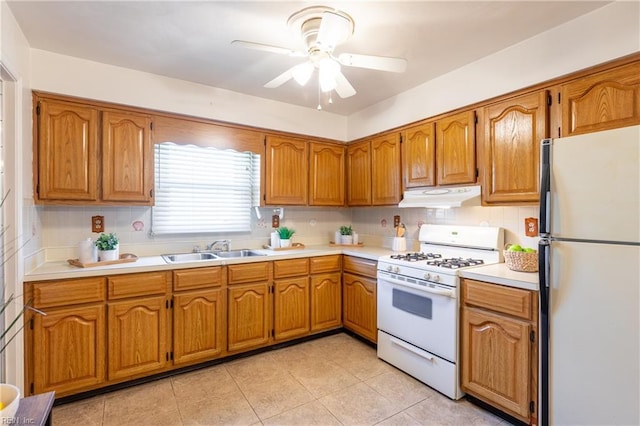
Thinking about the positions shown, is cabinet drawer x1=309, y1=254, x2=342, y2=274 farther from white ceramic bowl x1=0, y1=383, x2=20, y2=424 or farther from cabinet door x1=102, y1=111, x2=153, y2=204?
white ceramic bowl x1=0, y1=383, x2=20, y2=424

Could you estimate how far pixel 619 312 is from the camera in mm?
1469

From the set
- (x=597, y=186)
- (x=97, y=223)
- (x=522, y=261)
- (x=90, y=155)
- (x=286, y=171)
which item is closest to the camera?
(x=597, y=186)

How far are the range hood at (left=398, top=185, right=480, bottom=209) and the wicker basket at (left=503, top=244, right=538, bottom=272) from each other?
1.55 feet

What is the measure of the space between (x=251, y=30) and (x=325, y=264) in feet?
7.10

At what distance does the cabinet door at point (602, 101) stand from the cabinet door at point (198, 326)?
281 centimetres

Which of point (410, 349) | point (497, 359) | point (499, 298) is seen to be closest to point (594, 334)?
point (499, 298)

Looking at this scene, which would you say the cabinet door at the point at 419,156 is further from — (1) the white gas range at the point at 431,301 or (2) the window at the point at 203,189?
(2) the window at the point at 203,189

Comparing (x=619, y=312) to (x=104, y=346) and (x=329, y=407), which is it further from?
(x=104, y=346)

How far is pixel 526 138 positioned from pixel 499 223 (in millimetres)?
753

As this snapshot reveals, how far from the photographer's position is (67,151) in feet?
7.82

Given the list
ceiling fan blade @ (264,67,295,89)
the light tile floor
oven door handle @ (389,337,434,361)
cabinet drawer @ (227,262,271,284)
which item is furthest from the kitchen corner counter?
ceiling fan blade @ (264,67,295,89)

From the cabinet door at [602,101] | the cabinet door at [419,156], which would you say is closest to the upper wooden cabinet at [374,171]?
the cabinet door at [419,156]

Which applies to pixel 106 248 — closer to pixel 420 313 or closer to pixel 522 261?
pixel 420 313

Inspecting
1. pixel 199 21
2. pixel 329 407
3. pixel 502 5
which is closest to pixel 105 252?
pixel 199 21
